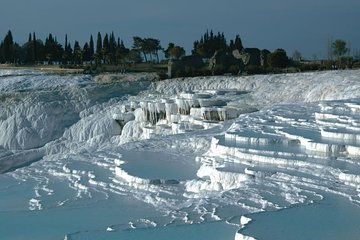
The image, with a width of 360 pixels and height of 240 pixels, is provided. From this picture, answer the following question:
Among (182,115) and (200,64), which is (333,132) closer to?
(182,115)

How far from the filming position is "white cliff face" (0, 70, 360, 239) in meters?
9.38

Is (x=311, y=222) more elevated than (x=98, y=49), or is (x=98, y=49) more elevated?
(x=98, y=49)

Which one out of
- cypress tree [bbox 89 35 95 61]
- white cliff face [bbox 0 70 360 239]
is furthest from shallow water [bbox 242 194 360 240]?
cypress tree [bbox 89 35 95 61]

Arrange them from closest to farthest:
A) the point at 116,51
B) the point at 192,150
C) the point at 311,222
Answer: the point at 311,222 → the point at 192,150 → the point at 116,51

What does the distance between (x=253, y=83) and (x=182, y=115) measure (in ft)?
17.0

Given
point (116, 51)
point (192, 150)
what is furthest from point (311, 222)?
point (116, 51)

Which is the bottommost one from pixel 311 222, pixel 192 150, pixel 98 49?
pixel 192 150

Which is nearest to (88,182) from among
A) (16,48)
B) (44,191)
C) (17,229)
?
(44,191)

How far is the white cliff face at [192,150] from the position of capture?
938cm

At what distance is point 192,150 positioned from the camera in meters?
14.5

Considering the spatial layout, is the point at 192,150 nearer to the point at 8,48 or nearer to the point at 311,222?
the point at 311,222

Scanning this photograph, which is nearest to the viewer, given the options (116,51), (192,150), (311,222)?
(311,222)

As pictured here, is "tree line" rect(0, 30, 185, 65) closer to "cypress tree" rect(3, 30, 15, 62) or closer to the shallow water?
"cypress tree" rect(3, 30, 15, 62)

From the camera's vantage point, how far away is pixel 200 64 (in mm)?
33938
